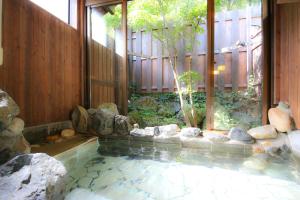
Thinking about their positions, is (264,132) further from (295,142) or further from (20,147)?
(20,147)

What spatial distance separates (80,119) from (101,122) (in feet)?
1.68

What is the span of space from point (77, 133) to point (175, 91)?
2419 millimetres

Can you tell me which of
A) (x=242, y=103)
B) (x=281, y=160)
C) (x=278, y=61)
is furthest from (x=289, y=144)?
(x=278, y=61)

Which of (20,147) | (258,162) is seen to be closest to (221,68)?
(258,162)

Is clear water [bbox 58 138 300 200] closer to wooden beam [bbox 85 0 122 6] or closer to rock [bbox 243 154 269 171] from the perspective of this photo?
rock [bbox 243 154 269 171]

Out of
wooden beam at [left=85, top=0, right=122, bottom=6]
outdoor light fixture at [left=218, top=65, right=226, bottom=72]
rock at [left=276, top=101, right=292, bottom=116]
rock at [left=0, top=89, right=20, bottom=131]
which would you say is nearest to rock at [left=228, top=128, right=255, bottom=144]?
rock at [left=276, top=101, right=292, bottom=116]

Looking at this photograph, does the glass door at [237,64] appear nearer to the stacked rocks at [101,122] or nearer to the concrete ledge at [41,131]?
the stacked rocks at [101,122]

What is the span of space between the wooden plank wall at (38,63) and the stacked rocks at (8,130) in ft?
3.66

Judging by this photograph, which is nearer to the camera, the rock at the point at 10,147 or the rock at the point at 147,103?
the rock at the point at 10,147

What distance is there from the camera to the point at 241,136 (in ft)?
10.8

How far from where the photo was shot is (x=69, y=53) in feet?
14.4

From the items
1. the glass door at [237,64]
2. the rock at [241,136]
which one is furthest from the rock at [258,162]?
the glass door at [237,64]

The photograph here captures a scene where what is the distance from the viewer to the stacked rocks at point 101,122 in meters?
4.00

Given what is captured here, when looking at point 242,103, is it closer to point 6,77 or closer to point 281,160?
point 281,160
